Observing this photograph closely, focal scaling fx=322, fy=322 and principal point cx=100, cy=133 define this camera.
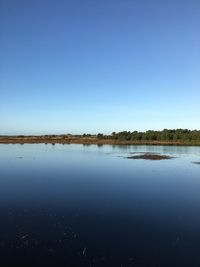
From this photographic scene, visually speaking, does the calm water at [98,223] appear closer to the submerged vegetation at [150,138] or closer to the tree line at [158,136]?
the submerged vegetation at [150,138]

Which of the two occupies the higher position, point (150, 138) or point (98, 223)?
point (150, 138)

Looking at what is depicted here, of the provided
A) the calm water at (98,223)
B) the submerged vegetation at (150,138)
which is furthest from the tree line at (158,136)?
the calm water at (98,223)

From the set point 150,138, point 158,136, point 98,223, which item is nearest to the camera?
point 98,223

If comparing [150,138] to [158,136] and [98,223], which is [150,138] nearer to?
[158,136]

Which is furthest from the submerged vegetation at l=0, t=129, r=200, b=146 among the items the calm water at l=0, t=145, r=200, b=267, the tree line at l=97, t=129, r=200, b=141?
the calm water at l=0, t=145, r=200, b=267

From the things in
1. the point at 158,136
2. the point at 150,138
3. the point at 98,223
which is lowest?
A: the point at 98,223

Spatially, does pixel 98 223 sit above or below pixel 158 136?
below

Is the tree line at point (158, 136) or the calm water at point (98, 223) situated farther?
the tree line at point (158, 136)

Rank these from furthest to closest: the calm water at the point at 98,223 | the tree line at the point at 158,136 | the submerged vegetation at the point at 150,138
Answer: the tree line at the point at 158,136
the submerged vegetation at the point at 150,138
the calm water at the point at 98,223

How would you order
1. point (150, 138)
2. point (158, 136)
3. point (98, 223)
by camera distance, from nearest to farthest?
point (98, 223) < point (158, 136) < point (150, 138)

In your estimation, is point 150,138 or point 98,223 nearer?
point 98,223

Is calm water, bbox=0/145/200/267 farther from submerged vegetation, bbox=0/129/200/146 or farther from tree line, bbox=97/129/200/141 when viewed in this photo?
tree line, bbox=97/129/200/141

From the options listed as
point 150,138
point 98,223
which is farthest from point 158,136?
point 98,223

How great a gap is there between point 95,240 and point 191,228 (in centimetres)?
549
